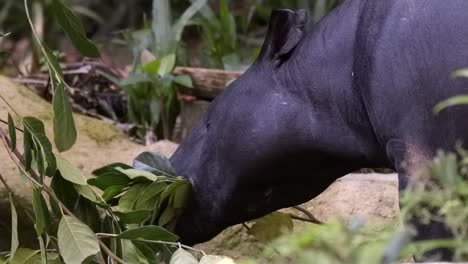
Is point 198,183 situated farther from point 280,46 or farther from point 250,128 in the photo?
point 280,46

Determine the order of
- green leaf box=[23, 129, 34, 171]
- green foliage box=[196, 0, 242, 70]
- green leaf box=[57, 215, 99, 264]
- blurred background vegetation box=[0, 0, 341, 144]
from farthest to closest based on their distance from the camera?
1. green foliage box=[196, 0, 242, 70]
2. blurred background vegetation box=[0, 0, 341, 144]
3. green leaf box=[23, 129, 34, 171]
4. green leaf box=[57, 215, 99, 264]

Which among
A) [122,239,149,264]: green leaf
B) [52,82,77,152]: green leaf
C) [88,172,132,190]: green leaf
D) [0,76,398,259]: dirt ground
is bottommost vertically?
[0,76,398,259]: dirt ground

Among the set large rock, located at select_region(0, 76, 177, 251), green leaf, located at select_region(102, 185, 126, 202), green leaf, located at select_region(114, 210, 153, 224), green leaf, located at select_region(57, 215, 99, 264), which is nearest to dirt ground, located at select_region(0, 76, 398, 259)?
large rock, located at select_region(0, 76, 177, 251)

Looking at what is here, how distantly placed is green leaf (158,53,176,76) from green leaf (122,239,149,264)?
6.03 feet

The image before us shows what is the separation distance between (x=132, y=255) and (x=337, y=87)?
27.6 inches

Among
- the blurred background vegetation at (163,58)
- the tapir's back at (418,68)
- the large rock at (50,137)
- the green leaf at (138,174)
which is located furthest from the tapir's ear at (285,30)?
the blurred background vegetation at (163,58)

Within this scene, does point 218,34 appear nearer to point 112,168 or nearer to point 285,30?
point 112,168

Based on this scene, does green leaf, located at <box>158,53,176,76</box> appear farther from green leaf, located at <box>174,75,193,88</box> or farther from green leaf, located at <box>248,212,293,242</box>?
green leaf, located at <box>248,212,293,242</box>

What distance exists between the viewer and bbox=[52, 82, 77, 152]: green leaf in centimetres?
243

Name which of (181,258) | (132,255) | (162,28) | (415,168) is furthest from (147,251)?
(162,28)

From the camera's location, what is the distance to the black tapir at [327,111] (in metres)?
2.07

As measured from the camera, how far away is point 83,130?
390cm

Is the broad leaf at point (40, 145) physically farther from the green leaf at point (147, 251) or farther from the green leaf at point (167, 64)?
the green leaf at point (167, 64)

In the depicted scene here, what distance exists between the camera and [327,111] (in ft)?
7.99
